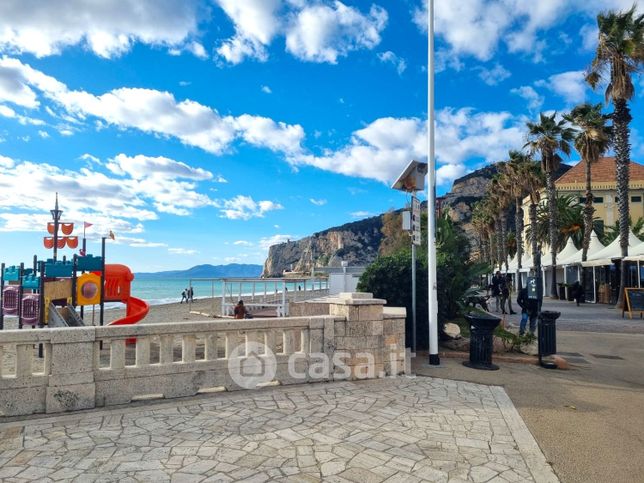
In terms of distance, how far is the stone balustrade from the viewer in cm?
496

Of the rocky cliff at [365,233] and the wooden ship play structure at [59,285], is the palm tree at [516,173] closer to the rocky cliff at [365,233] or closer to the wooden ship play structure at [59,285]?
the wooden ship play structure at [59,285]

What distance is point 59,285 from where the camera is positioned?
10.6 meters

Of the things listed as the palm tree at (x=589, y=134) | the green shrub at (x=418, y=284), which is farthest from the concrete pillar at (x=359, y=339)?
the palm tree at (x=589, y=134)

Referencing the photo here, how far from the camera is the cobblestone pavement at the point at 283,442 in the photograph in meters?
3.55

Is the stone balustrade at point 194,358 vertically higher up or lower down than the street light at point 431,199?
lower down

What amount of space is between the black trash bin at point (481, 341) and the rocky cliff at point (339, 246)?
109017 mm

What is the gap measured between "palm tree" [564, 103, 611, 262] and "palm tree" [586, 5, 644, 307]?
339 centimetres

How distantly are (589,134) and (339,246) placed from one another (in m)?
125

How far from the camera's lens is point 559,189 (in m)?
53.0

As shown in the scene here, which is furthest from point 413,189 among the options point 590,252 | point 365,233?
point 365,233

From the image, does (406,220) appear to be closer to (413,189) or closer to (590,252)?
(413,189)

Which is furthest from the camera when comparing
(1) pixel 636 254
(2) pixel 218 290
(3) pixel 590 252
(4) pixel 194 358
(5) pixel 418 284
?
(2) pixel 218 290

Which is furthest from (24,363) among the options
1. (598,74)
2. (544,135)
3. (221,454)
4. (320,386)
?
(544,135)

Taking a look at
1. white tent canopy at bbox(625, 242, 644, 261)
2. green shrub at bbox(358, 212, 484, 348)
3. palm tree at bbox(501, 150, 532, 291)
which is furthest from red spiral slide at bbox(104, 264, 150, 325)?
palm tree at bbox(501, 150, 532, 291)
